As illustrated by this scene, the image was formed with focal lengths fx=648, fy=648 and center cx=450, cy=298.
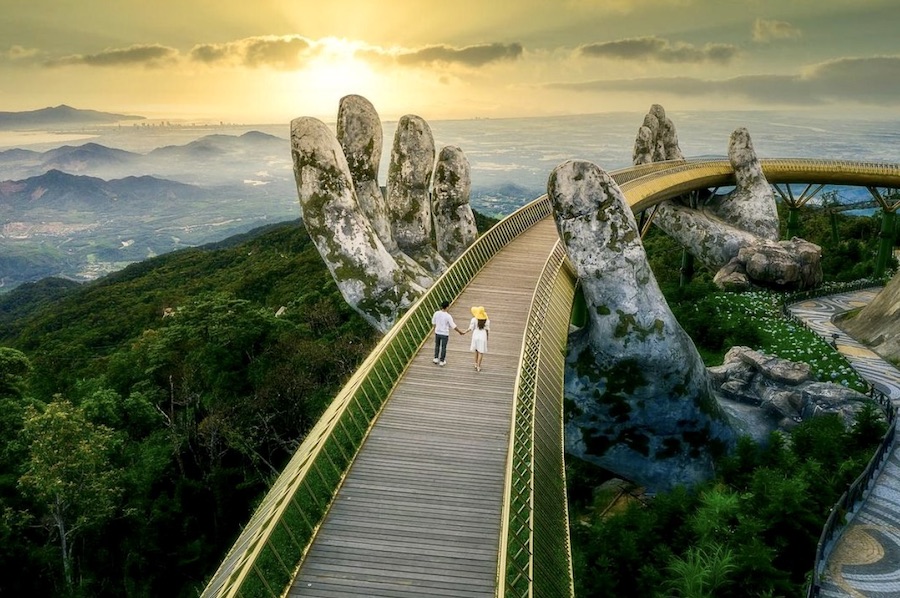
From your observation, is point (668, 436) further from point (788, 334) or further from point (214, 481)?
point (214, 481)

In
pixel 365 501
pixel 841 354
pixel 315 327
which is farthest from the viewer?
pixel 315 327

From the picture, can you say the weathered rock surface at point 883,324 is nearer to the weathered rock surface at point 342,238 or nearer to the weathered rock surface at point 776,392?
the weathered rock surface at point 776,392

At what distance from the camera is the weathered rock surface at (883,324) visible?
27719 mm

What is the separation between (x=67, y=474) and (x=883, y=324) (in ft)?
115

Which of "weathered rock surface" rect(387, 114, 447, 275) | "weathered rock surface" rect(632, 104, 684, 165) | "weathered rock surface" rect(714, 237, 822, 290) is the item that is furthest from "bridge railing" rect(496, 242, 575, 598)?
"weathered rock surface" rect(632, 104, 684, 165)

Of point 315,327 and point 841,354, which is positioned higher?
point 841,354

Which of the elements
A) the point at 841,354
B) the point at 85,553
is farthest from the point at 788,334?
the point at 85,553

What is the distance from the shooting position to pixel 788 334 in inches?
1198

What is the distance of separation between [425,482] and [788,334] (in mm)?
25115

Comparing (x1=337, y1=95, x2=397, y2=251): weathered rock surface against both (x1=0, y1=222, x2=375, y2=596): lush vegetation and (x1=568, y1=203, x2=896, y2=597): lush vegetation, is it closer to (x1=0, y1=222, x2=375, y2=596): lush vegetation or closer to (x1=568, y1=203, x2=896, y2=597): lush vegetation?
(x1=0, y1=222, x2=375, y2=596): lush vegetation

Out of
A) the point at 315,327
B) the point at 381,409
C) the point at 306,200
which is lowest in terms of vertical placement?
the point at 315,327

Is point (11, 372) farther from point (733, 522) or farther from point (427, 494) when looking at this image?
point (733, 522)

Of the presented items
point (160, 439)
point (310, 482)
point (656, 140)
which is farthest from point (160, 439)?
point (656, 140)

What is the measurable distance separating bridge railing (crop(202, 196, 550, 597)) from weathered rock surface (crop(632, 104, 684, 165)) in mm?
37712
